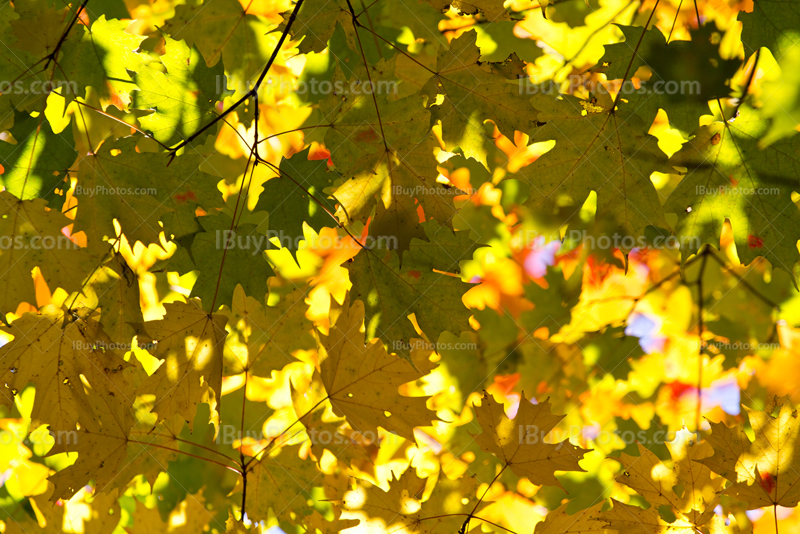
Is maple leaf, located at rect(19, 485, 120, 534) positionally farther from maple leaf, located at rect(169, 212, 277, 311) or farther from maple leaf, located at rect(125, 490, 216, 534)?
maple leaf, located at rect(169, 212, 277, 311)

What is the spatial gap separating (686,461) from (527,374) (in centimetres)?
64

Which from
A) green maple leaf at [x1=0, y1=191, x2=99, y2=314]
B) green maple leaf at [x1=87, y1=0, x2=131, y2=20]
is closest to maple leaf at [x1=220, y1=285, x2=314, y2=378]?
green maple leaf at [x1=0, y1=191, x2=99, y2=314]

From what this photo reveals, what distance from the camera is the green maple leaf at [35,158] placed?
4.14 ft

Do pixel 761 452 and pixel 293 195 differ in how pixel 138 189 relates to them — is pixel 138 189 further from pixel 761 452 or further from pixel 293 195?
pixel 761 452

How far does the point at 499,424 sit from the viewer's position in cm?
142

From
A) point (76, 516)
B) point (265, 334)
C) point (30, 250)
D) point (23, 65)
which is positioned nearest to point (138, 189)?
point (30, 250)

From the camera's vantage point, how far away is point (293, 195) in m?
1.25

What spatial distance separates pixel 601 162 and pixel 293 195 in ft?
2.60

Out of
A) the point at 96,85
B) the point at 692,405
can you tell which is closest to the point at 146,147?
the point at 96,85

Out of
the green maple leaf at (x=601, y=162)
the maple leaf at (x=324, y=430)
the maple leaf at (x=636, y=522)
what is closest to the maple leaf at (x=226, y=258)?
the maple leaf at (x=324, y=430)

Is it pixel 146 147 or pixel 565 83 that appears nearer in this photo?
pixel 565 83

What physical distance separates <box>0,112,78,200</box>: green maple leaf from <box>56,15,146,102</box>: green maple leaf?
124 mm

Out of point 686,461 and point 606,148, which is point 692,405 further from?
point 606,148

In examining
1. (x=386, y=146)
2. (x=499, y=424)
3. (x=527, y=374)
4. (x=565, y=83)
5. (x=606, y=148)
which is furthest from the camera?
(x=527, y=374)
